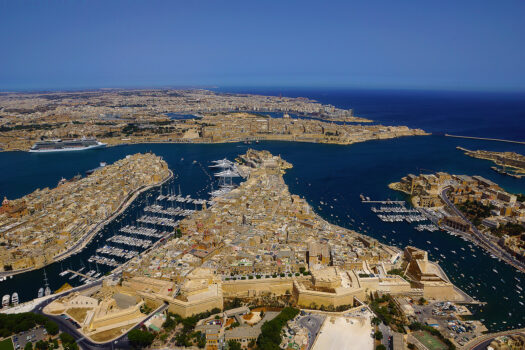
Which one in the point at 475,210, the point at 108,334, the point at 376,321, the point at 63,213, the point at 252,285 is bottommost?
the point at 108,334

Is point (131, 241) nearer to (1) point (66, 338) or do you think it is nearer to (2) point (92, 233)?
(2) point (92, 233)

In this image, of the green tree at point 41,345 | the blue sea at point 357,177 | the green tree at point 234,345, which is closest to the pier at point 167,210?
the blue sea at point 357,177

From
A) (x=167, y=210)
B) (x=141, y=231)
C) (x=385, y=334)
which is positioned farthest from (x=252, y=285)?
(x=167, y=210)

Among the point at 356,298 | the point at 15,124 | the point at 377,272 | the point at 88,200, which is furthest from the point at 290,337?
the point at 15,124

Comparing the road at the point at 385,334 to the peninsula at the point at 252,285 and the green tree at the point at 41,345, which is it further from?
the green tree at the point at 41,345

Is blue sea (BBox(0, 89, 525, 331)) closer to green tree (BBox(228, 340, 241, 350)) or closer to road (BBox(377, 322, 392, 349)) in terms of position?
road (BBox(377, 322, 392, 349))

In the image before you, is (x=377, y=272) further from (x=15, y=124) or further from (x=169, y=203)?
(x=15, y=124)

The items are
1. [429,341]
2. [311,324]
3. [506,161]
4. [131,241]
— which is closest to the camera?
[429,341]
